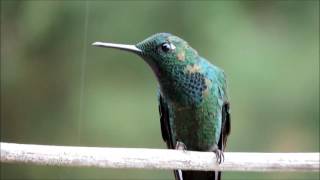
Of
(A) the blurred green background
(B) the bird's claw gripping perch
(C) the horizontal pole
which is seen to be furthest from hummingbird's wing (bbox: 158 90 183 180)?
(A) the blurred green background

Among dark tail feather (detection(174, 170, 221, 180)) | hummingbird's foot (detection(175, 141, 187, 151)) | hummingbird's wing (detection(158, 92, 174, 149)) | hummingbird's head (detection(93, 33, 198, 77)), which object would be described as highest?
hummingbird's head (detection(93, 33, 198, 77))

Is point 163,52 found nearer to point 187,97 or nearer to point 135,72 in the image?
point 187,97

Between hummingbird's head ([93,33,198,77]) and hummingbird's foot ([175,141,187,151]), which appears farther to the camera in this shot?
hummingbird's foot ([175,141,187,151])

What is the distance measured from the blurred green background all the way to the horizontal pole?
1166 millimetres

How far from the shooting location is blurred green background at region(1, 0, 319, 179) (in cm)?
245

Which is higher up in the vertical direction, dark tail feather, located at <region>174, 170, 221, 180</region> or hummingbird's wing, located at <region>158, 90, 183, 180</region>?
hummingbird's wing, located at <region>158, 90, 183, 180</region>

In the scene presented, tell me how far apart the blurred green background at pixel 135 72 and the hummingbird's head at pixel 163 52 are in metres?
0.91

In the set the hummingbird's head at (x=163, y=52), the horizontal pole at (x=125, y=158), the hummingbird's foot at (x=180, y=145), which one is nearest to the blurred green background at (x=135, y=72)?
the hummingbird's foot at (x=180, y=145)

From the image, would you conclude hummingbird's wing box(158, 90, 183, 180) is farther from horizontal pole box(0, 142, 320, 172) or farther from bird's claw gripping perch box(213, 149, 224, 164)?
horizontal pole box(0, 142, 320, 172)

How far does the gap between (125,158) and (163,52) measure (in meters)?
0.36

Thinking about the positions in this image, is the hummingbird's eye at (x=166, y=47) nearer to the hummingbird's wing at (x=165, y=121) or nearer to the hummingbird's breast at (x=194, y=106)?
the hummingbird's breast at (x=194, y=106)

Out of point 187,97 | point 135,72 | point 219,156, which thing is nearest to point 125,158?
point 219,156

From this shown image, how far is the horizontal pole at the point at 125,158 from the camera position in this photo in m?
1.16

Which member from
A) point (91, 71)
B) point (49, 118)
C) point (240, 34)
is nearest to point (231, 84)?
point (240, 34)
